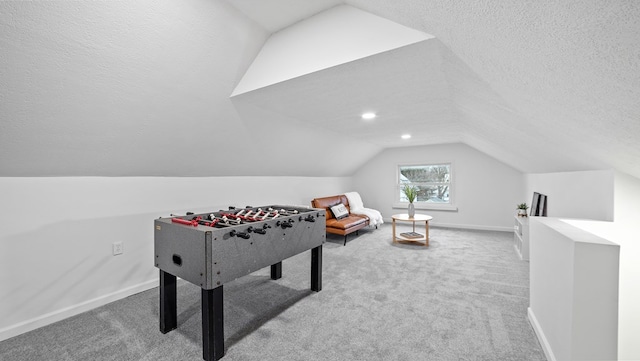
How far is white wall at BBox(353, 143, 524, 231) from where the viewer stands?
5.50m

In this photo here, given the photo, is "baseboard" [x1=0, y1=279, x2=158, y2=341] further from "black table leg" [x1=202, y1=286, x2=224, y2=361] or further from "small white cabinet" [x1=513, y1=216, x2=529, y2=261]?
"small white cabinet" [x1=513, y1=216, x2=529, y2=261]

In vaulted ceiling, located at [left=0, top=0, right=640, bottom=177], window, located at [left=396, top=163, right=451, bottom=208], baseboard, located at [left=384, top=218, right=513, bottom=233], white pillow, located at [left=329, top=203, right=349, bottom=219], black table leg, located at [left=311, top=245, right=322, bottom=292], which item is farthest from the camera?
window, located at [left=396, top=163, right=451, bottom=208]

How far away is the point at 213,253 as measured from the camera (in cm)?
→ 167

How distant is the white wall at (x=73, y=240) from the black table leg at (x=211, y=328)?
1.56m

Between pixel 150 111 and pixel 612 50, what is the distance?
2755 mm

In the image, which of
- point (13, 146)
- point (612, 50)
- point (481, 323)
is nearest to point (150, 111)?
point (13, 146)

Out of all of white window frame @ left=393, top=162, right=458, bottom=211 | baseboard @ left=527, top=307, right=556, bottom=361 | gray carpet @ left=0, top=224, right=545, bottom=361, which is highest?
white window frame @ left=393, top=162, right=458, bottom=211

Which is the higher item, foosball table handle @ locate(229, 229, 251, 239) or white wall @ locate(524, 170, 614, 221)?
white wall @ locate(524, 170, 614, 221)

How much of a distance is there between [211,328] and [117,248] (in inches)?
65.8

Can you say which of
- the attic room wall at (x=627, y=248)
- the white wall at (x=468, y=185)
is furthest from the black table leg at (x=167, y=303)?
the white wall at (x=468, y=185)

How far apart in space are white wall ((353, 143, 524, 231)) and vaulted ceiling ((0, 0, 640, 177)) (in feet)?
10.1

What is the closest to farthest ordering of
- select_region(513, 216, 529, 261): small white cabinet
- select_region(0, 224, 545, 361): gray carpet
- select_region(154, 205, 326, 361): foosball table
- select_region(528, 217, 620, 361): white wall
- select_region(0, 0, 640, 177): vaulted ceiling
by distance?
select_region(0, 0, 640, 177): vaulted ceiling
select_region(528, 217, 620, 361): white wall
select_region(154, 205, 326, 361): foosball table
select_region(0, 224, 545, 361): gray carpet
select_region(513, 216, 529, 261): small white cabinet

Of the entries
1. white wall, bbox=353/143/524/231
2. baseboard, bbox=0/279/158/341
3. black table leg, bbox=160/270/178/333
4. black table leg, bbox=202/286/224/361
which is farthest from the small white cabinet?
baseboard, bbox=0/279/158/341

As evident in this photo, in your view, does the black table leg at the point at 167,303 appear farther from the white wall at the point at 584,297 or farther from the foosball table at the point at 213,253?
the white wall at the point at 584,297
